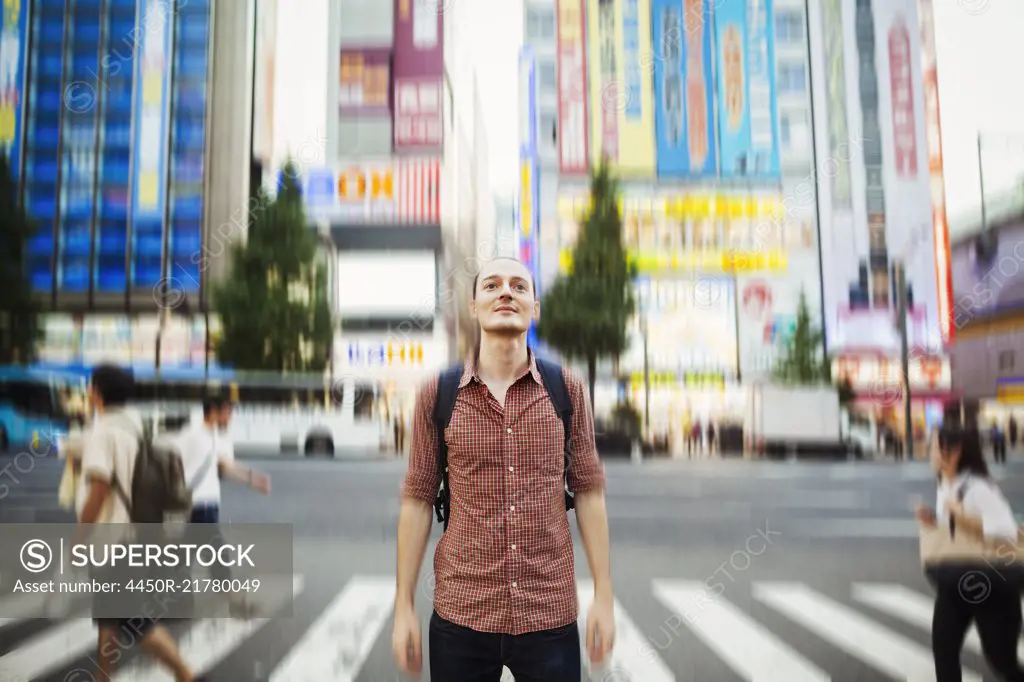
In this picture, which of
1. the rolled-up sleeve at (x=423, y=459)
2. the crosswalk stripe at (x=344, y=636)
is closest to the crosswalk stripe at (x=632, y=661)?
the crosswalk stripe at (x=344, y=636)

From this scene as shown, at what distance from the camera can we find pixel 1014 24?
389cm

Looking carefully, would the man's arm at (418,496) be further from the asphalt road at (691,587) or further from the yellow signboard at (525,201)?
the yellow signboard at (525,201)

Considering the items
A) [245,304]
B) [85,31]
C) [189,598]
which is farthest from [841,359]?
[85,31]

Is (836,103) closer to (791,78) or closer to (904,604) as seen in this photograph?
(791,78)

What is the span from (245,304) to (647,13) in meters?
2.64

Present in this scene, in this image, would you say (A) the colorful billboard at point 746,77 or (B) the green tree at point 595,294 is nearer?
(B) the green tree at point 595,294

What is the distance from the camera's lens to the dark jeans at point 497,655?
1.89 meters

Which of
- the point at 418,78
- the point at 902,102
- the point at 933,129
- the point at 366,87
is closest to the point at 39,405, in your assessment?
the point at 366,87

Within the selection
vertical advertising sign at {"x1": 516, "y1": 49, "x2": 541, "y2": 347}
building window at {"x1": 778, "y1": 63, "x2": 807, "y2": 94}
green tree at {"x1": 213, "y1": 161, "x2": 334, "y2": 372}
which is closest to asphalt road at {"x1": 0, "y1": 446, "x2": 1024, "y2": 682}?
green tree at {"x1": 213, "y1": 161, "x2": 334, "y2": 372}

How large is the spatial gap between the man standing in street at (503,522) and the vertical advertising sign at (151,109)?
8.98ft

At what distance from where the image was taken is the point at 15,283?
404 centimetres

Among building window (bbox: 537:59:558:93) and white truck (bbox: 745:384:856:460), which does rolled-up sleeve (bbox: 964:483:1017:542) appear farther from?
building window (bbox: 537:59:558:93)

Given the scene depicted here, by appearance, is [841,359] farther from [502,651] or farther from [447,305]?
[502,651]

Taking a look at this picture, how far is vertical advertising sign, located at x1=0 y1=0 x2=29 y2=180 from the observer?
4.06 meters
